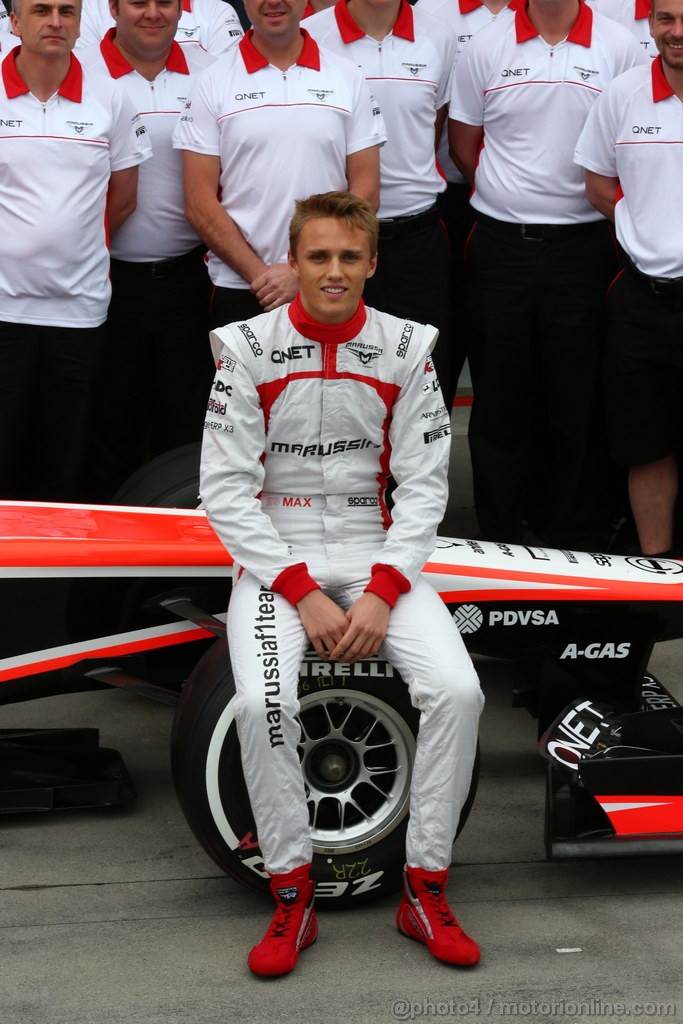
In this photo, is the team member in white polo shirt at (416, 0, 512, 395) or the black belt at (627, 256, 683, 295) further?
the team member in white polo shirt at (416, 0, 512, 395)

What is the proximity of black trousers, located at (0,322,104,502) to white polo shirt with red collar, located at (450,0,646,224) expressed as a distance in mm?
1740

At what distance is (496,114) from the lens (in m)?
5.50

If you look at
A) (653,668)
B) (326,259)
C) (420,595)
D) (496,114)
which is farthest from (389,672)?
(496,114)

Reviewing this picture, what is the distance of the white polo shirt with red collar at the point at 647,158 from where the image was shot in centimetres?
510

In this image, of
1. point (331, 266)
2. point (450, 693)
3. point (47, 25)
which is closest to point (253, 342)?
point (331, 266)

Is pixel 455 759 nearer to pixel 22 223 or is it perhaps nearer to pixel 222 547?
pixel 222 547

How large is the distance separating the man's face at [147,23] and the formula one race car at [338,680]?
82.2 inches

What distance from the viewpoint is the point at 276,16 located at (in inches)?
202

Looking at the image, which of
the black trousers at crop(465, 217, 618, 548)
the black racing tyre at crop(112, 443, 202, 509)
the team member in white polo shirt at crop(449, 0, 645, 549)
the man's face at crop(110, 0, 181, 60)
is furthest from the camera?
the black trousers at crop(465, 217, 618, 548)

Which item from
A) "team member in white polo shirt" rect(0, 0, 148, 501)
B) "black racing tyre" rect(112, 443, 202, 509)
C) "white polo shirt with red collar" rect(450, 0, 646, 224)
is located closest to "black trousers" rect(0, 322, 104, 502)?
"team member in white polo shirt" rect(0, 0, 148, 501)

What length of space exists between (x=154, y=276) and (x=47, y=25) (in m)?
1.02

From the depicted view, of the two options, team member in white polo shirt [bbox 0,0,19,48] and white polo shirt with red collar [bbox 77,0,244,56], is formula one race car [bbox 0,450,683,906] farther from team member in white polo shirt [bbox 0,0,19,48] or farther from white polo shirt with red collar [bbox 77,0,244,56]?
white polo shirt with red collar [bbox 77,0,244,56]

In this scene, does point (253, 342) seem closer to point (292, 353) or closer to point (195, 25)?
point (292, 353)

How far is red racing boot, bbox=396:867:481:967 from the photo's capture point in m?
3.27
